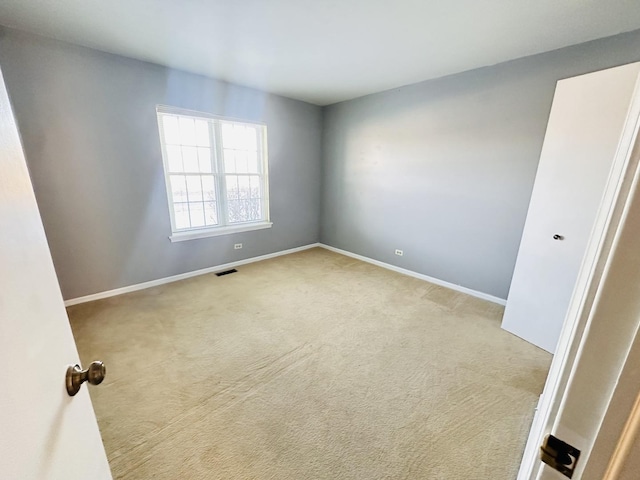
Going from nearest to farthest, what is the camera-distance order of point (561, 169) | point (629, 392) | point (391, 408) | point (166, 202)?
1. point (629, 392)
2. point (391, 408)
3. point (561, 169)
4. point (166, 202)

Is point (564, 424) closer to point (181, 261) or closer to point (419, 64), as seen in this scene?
point (419, 64)

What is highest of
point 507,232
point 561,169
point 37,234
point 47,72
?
point 47,72

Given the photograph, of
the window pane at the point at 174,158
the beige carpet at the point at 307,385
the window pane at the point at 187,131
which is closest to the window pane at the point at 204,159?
the window pane at the point at 187,131

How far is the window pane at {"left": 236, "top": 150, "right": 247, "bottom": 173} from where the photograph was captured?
3832 mm

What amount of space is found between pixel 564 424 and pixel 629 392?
136mm

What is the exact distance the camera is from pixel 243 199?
402 cm

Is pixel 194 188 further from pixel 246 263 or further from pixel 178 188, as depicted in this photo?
pixel 246 263

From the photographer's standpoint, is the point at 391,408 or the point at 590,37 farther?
the point at 590,37

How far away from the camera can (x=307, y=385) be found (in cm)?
179

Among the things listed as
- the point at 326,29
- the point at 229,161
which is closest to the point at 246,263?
the point at 229,161

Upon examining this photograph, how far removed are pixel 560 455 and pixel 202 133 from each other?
3.99 metres

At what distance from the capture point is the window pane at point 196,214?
3.52m

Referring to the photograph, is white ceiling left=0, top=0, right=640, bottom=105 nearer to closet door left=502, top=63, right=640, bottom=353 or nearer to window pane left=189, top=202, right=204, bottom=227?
closet door left=502, top=63, right=640, bottom=353

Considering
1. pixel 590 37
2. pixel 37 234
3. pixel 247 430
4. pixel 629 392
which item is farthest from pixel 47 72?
pixel 590 37
